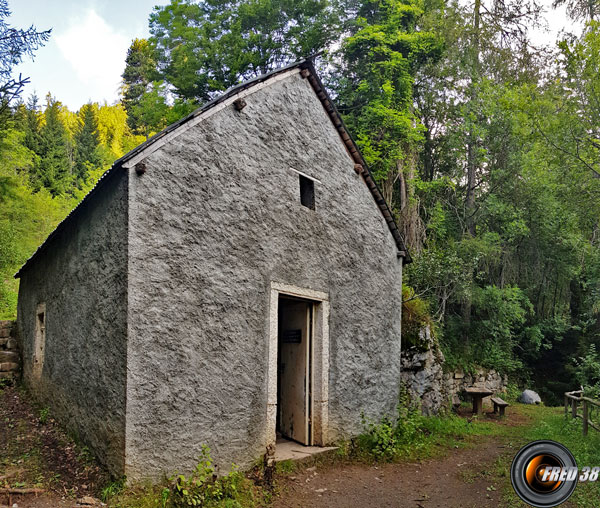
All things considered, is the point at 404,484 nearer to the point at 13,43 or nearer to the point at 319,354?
the point at 319,354

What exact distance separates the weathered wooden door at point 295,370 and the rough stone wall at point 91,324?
3.32 metres

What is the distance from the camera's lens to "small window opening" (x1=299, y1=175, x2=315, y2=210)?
8.24m

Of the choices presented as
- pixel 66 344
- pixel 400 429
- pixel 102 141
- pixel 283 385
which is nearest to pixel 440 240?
pixel 400 429

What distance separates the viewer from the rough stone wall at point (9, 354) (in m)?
10.4

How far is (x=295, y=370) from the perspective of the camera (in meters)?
8.26

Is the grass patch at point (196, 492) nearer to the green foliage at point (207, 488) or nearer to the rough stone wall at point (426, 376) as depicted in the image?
the green foliage at point (207, 488)

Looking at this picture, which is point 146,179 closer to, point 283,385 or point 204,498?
point 204,498

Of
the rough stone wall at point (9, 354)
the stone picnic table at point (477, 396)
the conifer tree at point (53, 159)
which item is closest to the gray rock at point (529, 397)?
the stone picnic table at point (477, 396)

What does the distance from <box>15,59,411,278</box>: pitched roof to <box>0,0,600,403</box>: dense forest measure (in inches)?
243

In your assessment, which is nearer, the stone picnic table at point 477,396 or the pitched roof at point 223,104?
the pitched roof at point 223,104

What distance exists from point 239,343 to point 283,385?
2420 mm

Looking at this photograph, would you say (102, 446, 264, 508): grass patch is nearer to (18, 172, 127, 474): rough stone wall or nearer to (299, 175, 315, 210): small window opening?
(18, 172, 127, 474): rough stone wall

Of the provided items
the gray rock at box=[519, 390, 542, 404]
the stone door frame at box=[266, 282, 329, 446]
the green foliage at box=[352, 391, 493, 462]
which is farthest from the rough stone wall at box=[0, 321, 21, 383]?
the gray rock at box=[519, 390, 542, 404]

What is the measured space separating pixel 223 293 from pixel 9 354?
703cm
